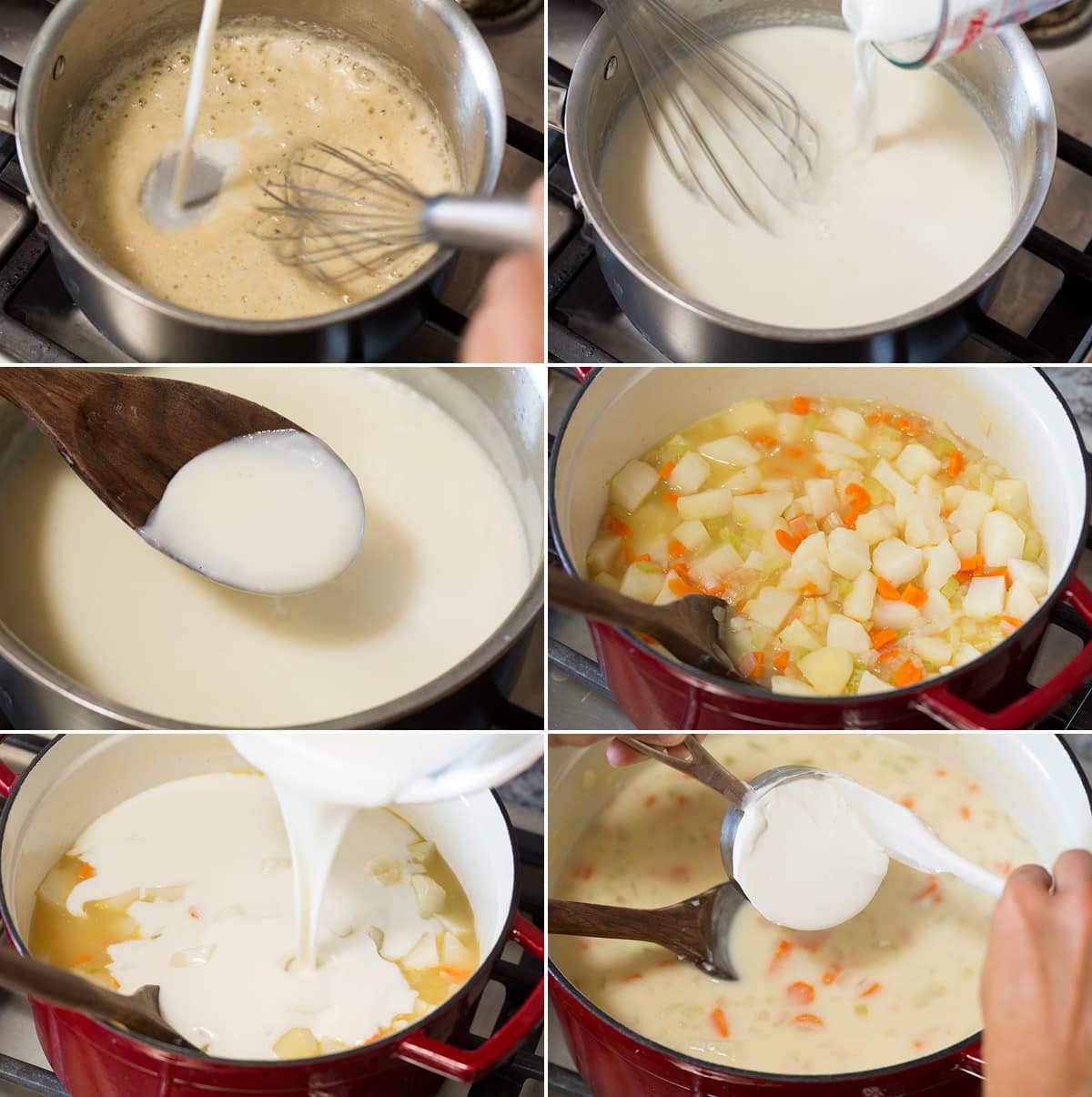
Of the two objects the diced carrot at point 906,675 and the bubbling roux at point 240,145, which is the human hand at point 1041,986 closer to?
the diced carrot at point 906,675

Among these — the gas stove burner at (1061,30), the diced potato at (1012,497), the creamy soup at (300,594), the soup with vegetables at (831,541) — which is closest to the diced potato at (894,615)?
the soup with vegetables at (831,541)

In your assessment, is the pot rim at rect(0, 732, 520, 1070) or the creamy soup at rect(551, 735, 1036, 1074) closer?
the pot rim at rect(0, 732, 520, 1070)

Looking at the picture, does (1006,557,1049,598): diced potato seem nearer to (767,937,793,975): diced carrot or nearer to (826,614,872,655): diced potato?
(826,614,872,655): diced potato

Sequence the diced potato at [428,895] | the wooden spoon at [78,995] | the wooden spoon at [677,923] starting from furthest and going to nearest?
1. the diced potato at [428,895]
2. the wooden spoon at [677,923]
3. the wooden spoon at [78,995]

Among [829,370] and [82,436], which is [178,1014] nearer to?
[82,436]

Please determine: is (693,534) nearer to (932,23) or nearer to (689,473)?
(689,473)

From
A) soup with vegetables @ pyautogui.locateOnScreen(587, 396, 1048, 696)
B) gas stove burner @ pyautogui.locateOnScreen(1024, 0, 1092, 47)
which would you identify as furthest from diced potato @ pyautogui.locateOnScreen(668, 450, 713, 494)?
gas stove burner @ pyautogui.locateOnScreen(1024, 0, 1092, 47)

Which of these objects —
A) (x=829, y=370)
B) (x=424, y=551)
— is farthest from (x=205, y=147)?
(x=829, y=370)
